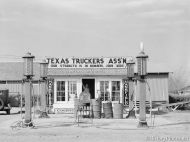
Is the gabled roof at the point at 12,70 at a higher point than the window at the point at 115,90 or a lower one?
higher

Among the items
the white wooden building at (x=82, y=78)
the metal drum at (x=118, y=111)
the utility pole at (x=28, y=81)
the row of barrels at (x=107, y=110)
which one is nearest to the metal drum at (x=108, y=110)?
the row of barrels at (x=107, y=110)

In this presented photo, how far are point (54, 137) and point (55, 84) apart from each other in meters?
13.5

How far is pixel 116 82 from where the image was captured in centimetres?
2664

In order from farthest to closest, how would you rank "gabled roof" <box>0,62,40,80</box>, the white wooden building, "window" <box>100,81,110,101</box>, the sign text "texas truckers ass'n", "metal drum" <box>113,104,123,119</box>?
"gabled roof" <box>0,62,40,80</box>
the sign text "texas truckers ass'n"
the white wooden building
"window" <box>100,81,110,101</box>
"metal drum" <box>113,104,123,119</box>

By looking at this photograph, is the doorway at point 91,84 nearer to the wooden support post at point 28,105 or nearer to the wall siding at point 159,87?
the wall siding at point 159,87

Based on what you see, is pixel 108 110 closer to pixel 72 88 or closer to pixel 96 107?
pixel 96 107

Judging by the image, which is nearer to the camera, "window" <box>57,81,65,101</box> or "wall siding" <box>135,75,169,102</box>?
"window" <box>57,81,65,101</box>

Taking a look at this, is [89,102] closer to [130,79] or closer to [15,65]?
[130,79]

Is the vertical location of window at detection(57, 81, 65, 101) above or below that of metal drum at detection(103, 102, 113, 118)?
above

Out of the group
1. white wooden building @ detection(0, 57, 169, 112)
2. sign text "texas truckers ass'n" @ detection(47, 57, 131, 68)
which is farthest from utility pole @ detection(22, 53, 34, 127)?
sign text "texas truckers ass'n" @ detection(47, 57, 131, 68)

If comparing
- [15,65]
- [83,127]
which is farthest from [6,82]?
[83,127]

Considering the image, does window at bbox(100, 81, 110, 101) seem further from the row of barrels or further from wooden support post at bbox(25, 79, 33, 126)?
wooden support post at bbox(25, 79, 33, 126)

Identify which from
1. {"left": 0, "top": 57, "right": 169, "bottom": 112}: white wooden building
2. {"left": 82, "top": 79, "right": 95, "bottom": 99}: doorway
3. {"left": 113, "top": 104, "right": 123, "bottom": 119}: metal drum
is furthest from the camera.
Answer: {"left": 82, "top": 79, "right": 95, "bottom": 99}: doorway

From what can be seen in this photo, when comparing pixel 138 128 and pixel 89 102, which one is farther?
pixel 89 102
